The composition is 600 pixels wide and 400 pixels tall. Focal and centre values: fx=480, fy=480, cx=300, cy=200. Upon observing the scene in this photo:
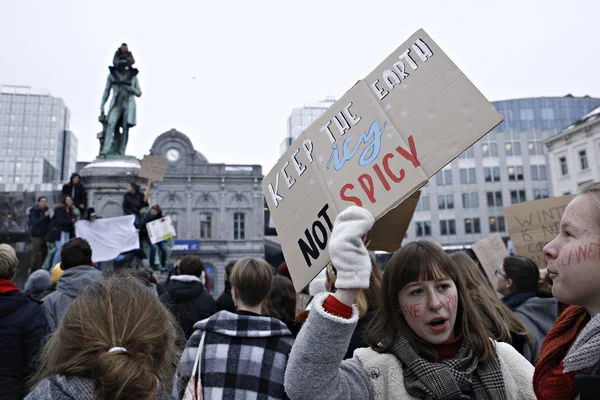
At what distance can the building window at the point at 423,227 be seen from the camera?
56.9 meters

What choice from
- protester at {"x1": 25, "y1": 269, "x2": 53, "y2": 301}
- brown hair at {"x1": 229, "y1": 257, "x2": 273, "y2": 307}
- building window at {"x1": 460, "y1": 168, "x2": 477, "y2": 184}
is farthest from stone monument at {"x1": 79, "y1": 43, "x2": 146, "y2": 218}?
building window at {"x1": 460, "y1": 168, "x2": 477, "y2": 184}

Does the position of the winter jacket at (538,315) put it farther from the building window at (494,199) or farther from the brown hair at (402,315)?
the building window at (494,199)

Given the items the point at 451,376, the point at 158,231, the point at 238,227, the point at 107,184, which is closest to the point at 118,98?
the point at 107,184

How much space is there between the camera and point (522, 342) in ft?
10.4

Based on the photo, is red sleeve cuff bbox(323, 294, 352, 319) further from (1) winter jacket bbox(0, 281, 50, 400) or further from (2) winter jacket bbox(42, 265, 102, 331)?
(2) winter jacket bbox(42, 265, 102, 331)

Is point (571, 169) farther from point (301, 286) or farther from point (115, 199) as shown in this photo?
point (301, 286)

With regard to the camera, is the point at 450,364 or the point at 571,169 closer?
the point at 450,364

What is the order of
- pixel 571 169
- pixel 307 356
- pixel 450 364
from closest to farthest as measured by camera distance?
pixel 307 356 → pixel 450 364 → pixel 571 169

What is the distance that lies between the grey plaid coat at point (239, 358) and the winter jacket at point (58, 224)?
675 cm

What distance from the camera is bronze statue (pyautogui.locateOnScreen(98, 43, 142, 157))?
11.1 m

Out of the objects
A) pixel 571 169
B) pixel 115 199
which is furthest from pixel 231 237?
pixel 115 199

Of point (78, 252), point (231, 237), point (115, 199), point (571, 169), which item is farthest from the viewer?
point (231, 237)

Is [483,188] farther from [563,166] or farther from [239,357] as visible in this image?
[239,357]

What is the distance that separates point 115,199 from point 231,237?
36231 mm
